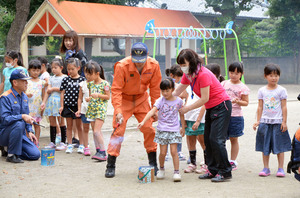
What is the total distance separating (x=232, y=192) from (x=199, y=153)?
242 cm

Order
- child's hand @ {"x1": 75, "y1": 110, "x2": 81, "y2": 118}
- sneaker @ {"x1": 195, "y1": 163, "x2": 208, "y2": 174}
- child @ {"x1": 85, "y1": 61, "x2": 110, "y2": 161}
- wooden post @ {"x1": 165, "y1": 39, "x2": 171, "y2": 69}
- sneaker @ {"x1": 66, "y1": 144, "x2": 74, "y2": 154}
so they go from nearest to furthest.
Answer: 1. sneaker @ {"x1": 195, "y1": 163, "x2": 208, "y2": 174}
2. child @ {"x1": 85, "y1": 61, "x2": 110, "y2": 161}
3. child's hand @ {"x1": 75, "y1": 110, "x2": 81, "y2": 118}
4. sneaker @ {"x1": 66, "y1": 144, "x2": 74, "y2": 154}
5. wooden post @ {"x1": 165, "y1": 39, "x2": 171, "y2": 69}

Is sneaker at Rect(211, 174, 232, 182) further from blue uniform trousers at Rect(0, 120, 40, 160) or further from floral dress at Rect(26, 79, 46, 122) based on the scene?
floral dress at Rect(26, 79, 46, 122)

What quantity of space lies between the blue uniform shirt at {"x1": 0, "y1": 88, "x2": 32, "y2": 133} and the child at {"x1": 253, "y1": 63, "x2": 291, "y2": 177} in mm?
3569

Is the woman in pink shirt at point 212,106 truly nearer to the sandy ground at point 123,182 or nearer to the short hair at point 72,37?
the sandy ground at point 123,182

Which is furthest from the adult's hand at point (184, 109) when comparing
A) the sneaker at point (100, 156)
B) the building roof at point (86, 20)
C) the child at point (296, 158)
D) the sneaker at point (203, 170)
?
the building roof at point (86, 20)

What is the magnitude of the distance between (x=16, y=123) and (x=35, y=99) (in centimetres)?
109

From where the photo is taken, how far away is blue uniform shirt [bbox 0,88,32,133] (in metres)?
7.33

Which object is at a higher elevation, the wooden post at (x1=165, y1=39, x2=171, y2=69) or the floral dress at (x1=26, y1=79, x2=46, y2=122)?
the wooden post at (x1=165, y1=39, x2=171, y2=69)

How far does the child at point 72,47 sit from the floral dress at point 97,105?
0.91 metres

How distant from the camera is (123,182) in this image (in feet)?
19.7

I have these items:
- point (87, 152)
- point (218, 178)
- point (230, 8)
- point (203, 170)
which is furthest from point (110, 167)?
point (230, 8)

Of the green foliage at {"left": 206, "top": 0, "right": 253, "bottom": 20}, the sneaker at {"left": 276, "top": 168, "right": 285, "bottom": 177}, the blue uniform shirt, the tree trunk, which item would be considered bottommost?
the sneaker at {"left": 276, "top": 168, "right": 285, "bottom": 177}

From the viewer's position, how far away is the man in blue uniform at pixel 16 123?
728cm

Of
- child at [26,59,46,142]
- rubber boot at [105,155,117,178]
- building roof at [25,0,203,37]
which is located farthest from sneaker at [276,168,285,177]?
building roof at [25,0,203,37]
